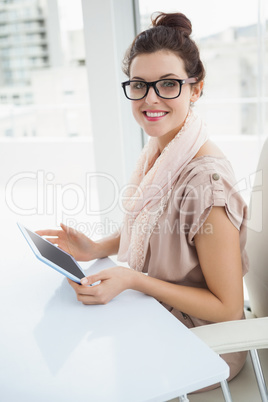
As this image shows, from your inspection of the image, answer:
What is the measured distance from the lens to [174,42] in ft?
4.00

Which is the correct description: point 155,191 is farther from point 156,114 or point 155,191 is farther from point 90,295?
point 90,295

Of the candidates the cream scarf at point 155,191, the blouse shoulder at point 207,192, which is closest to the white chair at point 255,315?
the blouse shoulder at point 207,192

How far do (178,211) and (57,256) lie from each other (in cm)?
35

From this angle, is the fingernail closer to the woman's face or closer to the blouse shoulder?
the blouse shoulder

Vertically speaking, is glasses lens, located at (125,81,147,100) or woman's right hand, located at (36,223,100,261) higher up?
glasses lens, located at (125,81,147,100)

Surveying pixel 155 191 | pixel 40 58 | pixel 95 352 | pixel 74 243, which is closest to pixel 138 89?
pixel 155 191

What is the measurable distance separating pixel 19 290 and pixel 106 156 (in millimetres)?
1168

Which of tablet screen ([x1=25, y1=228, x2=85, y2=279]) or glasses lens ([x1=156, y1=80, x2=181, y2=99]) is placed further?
glasses lens ([x1=156, y1=80, x2=181, y2=99])

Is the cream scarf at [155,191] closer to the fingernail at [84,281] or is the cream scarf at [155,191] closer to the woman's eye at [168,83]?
the woman's eye at [168,83]

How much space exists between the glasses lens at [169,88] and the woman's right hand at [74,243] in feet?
1.69

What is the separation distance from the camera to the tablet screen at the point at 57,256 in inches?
41.6

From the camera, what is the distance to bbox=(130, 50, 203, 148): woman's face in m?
1.21

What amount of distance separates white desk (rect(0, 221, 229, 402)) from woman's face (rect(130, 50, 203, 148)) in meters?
0.48

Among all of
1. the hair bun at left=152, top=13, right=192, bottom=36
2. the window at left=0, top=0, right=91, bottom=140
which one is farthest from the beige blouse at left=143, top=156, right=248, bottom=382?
the window at left=0, top=0, right=91, bottom=140
